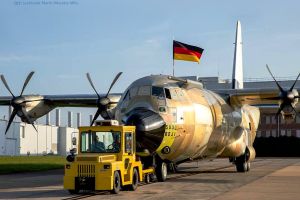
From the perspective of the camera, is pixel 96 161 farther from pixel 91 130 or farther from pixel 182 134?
pixel 182 134

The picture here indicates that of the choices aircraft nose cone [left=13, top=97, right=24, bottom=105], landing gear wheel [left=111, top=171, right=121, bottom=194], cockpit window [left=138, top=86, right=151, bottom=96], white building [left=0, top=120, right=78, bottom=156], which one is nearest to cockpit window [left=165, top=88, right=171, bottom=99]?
cockpit window [left=138, top=86, right=151, bottom=96]

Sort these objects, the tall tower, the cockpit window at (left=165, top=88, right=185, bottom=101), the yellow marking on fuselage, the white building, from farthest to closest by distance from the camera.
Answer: the white building
the tall tower
the cockpit window at (left=165, top=88, right=185, bottom=101)
the yellow marking on fuselage

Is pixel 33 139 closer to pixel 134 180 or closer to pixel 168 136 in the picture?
pixel 168 136

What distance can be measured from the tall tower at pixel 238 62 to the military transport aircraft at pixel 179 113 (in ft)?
18.4

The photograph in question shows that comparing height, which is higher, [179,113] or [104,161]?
[179,113]

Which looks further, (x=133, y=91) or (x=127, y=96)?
(x=127, y=96)

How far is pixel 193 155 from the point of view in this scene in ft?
76.1

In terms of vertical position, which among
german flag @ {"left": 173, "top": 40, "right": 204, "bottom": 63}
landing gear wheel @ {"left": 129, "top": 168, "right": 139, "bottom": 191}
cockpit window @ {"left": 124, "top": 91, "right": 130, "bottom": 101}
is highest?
german flag @ {"left": 173, "top": 40, "right": 204, "bottom": 63}

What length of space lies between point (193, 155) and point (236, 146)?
16.1 feet

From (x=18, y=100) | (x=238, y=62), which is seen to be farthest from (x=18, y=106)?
(x=238, y=62)

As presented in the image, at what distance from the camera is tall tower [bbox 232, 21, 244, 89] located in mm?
39812

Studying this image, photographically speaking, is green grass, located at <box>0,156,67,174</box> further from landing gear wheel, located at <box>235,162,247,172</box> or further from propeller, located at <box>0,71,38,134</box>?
landing gear wheel, located at <box>235,162,247,172</box>

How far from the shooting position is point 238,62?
41156 mm

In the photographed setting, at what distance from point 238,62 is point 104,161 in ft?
87.9
